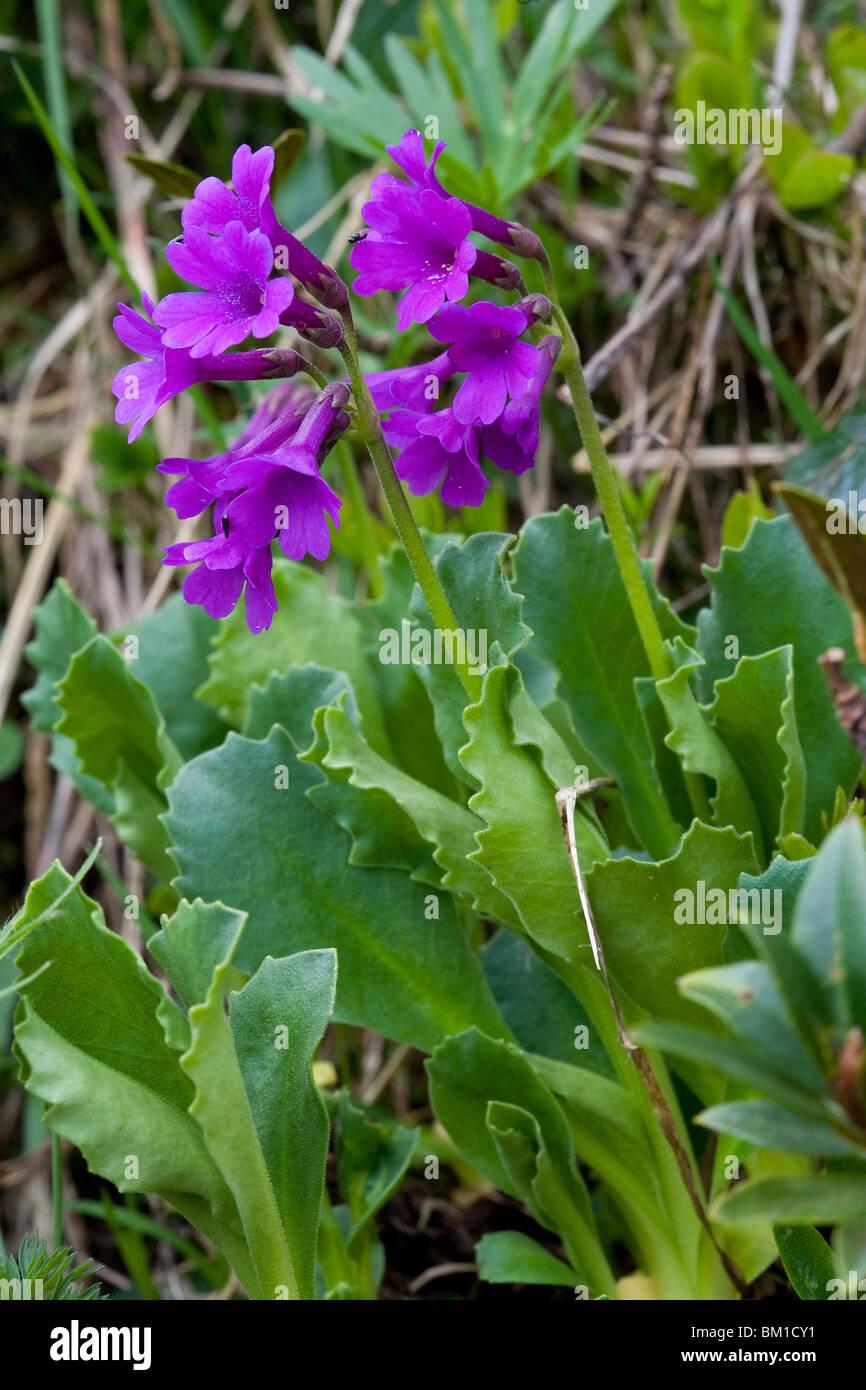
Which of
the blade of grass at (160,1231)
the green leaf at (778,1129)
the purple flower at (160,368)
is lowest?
the blade of grass at (160,1231)

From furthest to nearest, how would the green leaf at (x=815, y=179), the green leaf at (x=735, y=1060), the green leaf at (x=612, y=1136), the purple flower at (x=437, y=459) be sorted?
the green leaf at (x=815, y=179), the green leaf at (x=612, y=1136), the purple flower at (x=437, y=459), the green leaf at (x=735, y=1060)

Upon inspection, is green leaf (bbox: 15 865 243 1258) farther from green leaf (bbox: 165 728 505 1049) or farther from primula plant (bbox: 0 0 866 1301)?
green leaf (bbox: 165 728 505 1049)

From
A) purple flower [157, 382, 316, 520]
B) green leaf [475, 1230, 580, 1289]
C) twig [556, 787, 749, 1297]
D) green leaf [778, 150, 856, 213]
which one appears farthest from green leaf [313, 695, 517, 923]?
green leaf [778, 150, 856, 213]

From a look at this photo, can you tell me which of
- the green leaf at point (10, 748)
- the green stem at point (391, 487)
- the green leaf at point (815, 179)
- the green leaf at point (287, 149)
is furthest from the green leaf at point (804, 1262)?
the green leaf at point (10, 748)

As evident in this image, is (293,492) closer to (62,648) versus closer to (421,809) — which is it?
(421,809)

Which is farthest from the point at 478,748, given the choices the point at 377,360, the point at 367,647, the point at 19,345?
the point at 19,345

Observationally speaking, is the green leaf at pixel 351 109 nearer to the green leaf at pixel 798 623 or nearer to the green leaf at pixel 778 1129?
the green leaf at pixel 798 623
